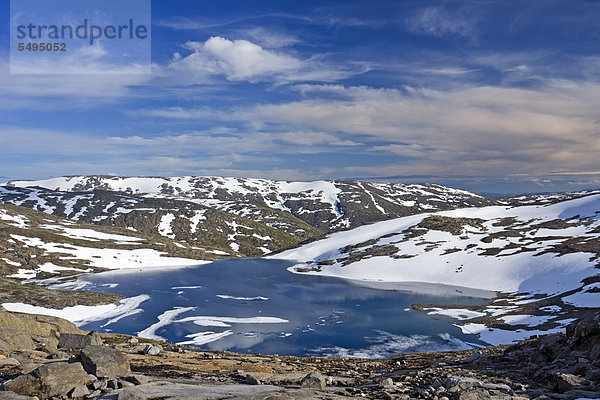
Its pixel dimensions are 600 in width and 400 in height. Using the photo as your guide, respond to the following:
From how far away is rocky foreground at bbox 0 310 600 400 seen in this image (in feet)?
48.2

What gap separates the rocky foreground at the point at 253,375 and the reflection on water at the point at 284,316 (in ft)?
86.8

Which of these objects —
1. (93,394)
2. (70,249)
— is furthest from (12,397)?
(70,249)

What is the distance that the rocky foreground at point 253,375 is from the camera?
1470 cm

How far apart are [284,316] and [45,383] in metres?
59.1

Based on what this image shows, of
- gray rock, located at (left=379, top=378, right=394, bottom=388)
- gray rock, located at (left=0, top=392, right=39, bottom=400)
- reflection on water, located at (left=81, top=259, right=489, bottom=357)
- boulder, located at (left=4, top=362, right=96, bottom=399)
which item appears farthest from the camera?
reflection on water, located at (left=81, top=259, right=489, bottom=357)

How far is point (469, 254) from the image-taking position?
385 feet

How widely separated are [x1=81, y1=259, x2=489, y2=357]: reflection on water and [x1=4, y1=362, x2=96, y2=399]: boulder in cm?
3801


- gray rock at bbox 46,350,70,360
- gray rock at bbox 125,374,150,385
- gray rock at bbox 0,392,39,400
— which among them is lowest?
gray rock at bbox 46,350,70,360

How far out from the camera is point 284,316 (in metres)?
71.2

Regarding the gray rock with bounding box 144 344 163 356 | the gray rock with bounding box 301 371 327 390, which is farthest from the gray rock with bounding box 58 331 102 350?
the gray rock with bounding box 301 371 327 390

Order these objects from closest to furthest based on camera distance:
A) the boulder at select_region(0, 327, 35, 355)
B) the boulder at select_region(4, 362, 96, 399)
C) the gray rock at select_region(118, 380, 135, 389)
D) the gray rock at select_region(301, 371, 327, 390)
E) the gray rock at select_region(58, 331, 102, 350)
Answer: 1. the boulder at select_region(4, 362, 96, 399)
2. the gray rock at select_region(118, 380, 135, 389)
3. the gray rock at select_region(301, 371, 327, 390)
4. the boulder at select_region(0, 327, 35, 355)
5. the gray rock at select_region(58, 331, 102, 350)

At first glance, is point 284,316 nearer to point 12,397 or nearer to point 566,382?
point 566,382

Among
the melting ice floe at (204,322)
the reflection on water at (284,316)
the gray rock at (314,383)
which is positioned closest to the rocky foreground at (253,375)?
the gray rock at (314,383)

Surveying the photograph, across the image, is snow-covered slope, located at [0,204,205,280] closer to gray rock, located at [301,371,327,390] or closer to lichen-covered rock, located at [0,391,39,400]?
lichen-covered rock, located at [0,391,39,400]
